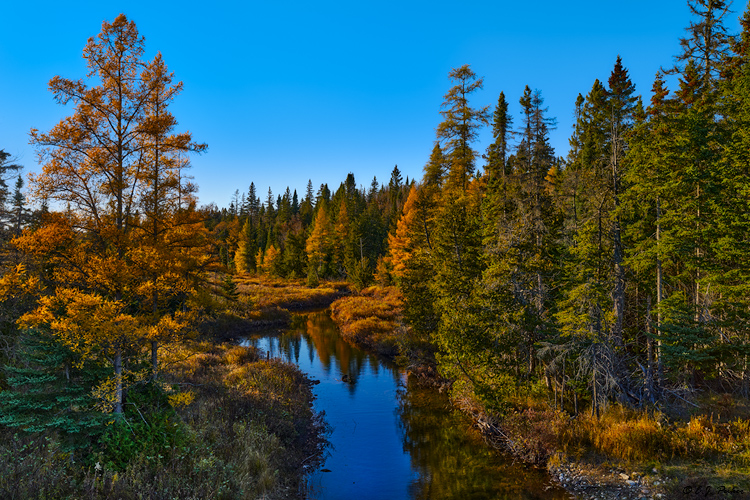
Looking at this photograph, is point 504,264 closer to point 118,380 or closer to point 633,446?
point 633,446

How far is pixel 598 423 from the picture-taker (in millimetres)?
14258

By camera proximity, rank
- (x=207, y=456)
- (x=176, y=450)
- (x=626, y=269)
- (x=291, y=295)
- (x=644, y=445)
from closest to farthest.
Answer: (x=176, y=450)
(x=207, y=456)
(x=644, y=445)
(x=626, y=269)
(x=291, y=295)

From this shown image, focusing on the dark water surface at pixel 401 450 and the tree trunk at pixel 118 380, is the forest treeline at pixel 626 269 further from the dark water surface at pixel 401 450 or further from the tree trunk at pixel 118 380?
the tree trunk at pixel 118 380

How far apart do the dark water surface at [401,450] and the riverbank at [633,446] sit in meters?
0.87

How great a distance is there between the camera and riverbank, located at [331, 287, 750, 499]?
37.6 feet

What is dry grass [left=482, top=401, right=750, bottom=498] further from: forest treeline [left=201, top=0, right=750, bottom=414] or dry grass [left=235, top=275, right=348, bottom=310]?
dry grass [left=235, top=275, right=348, bottom=310]

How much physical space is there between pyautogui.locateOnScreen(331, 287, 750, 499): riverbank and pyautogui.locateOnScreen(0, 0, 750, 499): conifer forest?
81mm

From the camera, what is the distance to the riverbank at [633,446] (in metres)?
11.5

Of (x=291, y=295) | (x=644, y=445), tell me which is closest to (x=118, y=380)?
(x=644, y=445)

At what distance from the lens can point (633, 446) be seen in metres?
12.9

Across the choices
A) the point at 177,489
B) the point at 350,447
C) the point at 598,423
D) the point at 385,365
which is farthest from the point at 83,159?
the point at 385,365

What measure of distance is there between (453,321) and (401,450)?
18.3 ft

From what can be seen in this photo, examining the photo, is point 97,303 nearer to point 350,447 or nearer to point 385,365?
point 350,447

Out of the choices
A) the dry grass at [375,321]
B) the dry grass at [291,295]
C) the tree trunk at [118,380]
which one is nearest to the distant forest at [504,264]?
the tree trunk at [118,380]
